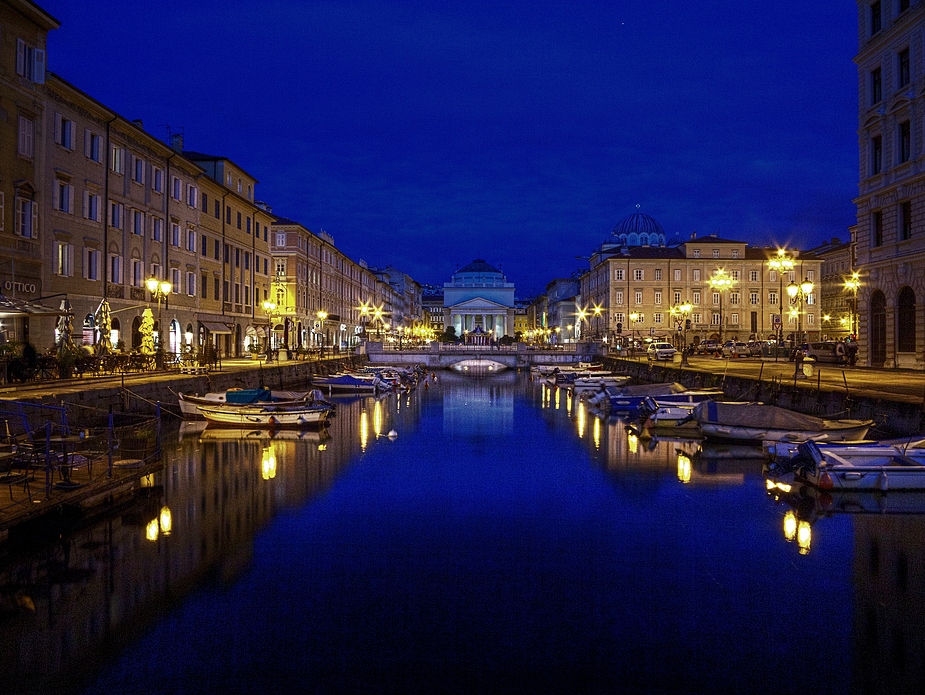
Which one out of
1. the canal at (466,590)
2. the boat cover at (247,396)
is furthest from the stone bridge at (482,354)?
the canal at (466,590)

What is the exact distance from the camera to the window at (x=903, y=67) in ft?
121

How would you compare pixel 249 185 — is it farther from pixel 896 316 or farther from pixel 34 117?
pixel 896 316

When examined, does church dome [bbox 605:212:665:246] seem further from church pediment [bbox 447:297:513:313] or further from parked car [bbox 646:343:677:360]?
parked car [bbox 646:343:677:360]

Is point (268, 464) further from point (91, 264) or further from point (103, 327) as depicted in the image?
point (91, 264)

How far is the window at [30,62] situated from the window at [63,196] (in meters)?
4.82

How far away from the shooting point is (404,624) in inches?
389

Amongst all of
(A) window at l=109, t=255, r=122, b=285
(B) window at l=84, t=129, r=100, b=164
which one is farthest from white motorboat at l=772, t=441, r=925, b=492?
(A) window at l=109, t=255, r=122, b=285

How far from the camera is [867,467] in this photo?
18.0 metres

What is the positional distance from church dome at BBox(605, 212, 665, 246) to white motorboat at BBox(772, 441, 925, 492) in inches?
4771

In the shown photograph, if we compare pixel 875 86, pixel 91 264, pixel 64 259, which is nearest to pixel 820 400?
pixel 875 86

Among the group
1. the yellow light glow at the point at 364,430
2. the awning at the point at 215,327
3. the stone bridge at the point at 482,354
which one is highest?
the awning at the point at 215,327

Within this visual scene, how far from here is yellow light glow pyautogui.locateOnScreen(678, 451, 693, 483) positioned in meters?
21.3

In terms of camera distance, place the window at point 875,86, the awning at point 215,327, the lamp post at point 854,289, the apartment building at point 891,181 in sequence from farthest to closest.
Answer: the awning at point 215,327 < the lamp post at point 854,289 < the window at point 875,86 < the apartment building at point 891,181

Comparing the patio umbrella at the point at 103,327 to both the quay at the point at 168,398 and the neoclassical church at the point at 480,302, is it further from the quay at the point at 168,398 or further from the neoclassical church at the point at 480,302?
the neoclassical church at the point at 480,302
